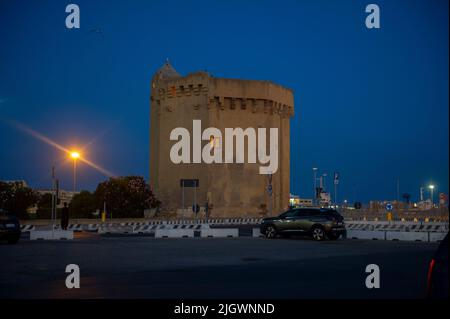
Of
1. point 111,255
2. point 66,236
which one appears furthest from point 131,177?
point 111,255

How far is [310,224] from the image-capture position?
83.3 feet

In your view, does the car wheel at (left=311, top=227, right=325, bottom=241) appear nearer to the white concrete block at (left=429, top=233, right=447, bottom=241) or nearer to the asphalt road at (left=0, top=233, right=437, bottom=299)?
the white concrete block at (left=429, top=233, right=447, bottom=241)

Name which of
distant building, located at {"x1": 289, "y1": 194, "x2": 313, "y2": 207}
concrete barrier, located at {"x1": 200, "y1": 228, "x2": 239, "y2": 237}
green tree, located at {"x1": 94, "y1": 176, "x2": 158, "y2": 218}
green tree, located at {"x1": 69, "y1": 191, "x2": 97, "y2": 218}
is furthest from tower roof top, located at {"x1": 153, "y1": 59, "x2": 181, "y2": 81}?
concrete barrier, located at {"x1": 200, "y1": 228, "x2": 239, "y2": 237}

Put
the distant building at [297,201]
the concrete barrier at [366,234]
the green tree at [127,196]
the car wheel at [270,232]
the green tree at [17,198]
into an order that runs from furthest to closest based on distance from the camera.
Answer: the distant building at [297,201]
the green tree at [17,198]
the green tree at [127,196]
the concrete barrier at [366,234]
the car wheel at [270,232]

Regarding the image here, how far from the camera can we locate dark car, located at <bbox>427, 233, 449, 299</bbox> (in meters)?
5.16

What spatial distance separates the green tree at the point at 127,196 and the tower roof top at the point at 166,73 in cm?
1191

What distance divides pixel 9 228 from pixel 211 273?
1274cm

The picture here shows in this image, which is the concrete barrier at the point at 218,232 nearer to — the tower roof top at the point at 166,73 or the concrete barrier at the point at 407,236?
Result: the concrete barrier at the point at 407,236

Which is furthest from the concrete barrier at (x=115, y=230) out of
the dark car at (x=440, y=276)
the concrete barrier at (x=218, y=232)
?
the dark car at (x=440, y=276)

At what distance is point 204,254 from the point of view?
685 inches

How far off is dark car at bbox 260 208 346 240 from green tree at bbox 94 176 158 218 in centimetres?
3689

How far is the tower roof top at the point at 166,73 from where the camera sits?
64.6 m
